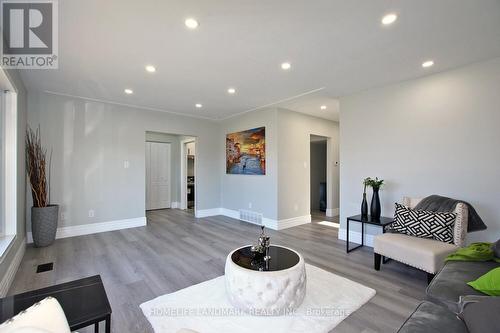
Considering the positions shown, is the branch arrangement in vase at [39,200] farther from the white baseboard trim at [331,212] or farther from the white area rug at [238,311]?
the white baseboard trim at [331,212]

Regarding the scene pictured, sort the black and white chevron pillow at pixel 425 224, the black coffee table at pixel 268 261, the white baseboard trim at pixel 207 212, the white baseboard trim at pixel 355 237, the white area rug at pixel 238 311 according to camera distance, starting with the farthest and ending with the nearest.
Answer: the white baseboard trim at pixel 207 212 → the white baseboard trim at pixel 355 237 → the black and white chevron pillow at pixel 425 224 → the black coffee table at pixel 268 261 → the white area rug at pixel 238 311

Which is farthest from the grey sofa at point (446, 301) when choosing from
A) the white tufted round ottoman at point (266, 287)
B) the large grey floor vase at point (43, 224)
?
the large grey floor vase at point (43, 224)

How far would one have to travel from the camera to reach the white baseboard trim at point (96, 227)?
14.0ft

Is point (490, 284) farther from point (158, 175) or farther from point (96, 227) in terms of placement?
point (158, 175)

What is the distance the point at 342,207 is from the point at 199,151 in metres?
3.79

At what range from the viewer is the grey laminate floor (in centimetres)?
207

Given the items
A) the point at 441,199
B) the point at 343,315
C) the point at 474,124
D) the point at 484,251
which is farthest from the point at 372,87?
the point at 343,315

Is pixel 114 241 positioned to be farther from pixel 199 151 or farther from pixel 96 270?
pixel 199 151

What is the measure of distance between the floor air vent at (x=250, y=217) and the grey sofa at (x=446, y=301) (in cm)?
364

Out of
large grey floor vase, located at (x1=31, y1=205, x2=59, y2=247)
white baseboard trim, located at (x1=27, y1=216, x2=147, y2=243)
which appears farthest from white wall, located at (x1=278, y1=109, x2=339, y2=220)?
large grey floor vase, located at (x1=31, y1=205, x2=59, y2=247)

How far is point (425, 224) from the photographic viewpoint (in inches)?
107

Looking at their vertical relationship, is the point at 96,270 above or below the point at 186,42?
below

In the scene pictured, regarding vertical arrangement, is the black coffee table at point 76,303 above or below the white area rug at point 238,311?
above

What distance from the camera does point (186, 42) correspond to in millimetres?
2457
